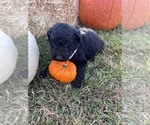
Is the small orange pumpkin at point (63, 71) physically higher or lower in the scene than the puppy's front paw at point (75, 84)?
higher

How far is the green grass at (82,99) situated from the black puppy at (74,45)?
0.27 ft

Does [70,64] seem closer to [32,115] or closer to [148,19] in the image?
[32,115]

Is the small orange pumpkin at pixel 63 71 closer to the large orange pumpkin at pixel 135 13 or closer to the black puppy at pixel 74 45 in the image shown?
the black puppy at pixel 74 45

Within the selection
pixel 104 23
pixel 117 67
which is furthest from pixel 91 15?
pixel 117 67

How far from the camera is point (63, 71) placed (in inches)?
84.4

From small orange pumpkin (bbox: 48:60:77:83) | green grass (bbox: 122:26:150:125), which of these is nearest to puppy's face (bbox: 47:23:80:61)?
small orange pumpkin (bbox: 48:60:77:83)

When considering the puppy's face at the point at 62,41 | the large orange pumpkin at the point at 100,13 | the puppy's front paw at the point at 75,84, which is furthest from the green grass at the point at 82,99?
the large orange pumpkin at the point at 100,13

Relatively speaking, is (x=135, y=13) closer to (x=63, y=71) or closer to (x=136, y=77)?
(x=136, y=77)

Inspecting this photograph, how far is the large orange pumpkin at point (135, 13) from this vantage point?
271 centimetres

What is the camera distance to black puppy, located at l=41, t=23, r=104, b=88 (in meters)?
2.00

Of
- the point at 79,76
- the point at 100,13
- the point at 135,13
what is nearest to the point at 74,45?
the point at 79,76

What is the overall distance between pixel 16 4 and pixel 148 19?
3.56 ft

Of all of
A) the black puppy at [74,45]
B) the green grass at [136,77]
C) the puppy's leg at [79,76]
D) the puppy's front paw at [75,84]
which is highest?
the black puppy at [74,45]

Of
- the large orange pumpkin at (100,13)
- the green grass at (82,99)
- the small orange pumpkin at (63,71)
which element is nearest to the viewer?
the green grass at (82,99)
